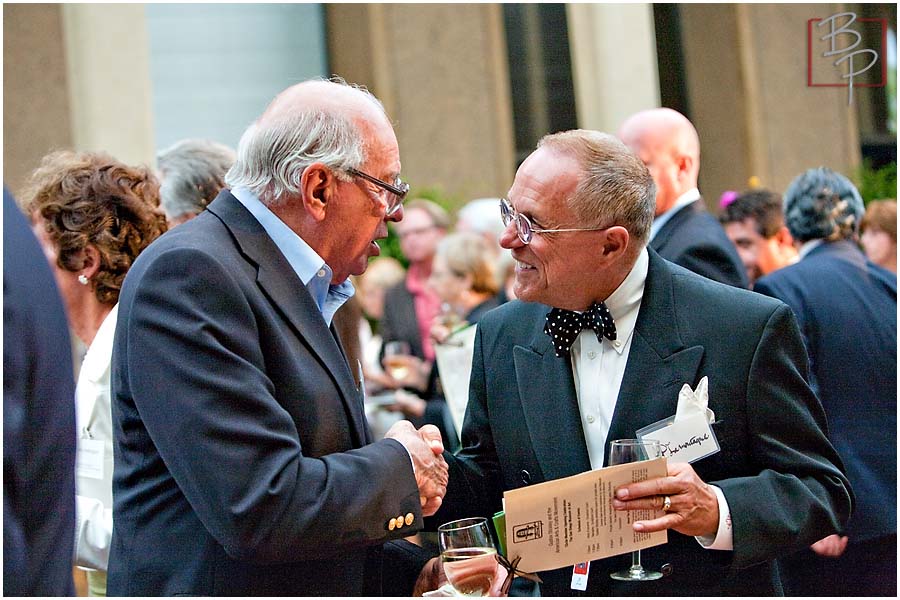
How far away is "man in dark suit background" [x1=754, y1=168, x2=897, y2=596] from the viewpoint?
4531 millimetres

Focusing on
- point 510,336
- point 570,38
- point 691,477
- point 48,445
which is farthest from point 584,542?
point 570,38

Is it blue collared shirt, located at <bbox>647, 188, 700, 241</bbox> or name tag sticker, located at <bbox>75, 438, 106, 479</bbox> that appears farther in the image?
blue collared shirt, located at <bbox>647, 188, 700, 241</bbox>

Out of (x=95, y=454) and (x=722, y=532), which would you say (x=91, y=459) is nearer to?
(x=95, y=454)

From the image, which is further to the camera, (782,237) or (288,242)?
(782,237)

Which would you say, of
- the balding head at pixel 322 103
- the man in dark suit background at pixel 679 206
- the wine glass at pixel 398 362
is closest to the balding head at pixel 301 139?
the balding head at pixel 322 103

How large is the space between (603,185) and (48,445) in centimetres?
161

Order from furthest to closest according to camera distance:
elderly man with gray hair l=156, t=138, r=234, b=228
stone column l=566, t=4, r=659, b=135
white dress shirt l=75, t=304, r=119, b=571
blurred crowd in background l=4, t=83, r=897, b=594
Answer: stone column l=566, t=4, r=659, b=135 < elderly man with gray hair l=156, t=138, r=234, b=228 < blurred crowd in background l=4, t=83, r=897, b=594 < white dress shirt l=75, t=304, r=119, b=571

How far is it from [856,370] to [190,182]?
290 centimetres

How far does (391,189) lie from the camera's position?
98.8 inches

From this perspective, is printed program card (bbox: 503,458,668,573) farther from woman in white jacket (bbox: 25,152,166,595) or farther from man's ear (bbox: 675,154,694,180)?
man's ear (bbox: 675,154,694,180)

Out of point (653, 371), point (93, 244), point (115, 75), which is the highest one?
point (115, 75)

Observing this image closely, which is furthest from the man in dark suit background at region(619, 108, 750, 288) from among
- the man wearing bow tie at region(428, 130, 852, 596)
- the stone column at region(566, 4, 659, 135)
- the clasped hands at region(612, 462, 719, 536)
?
the stone column at region(566, 4, 659, 135)

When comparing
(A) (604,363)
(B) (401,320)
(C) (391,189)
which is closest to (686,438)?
(A) (604,363)

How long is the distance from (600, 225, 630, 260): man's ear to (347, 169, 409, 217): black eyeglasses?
54cm
